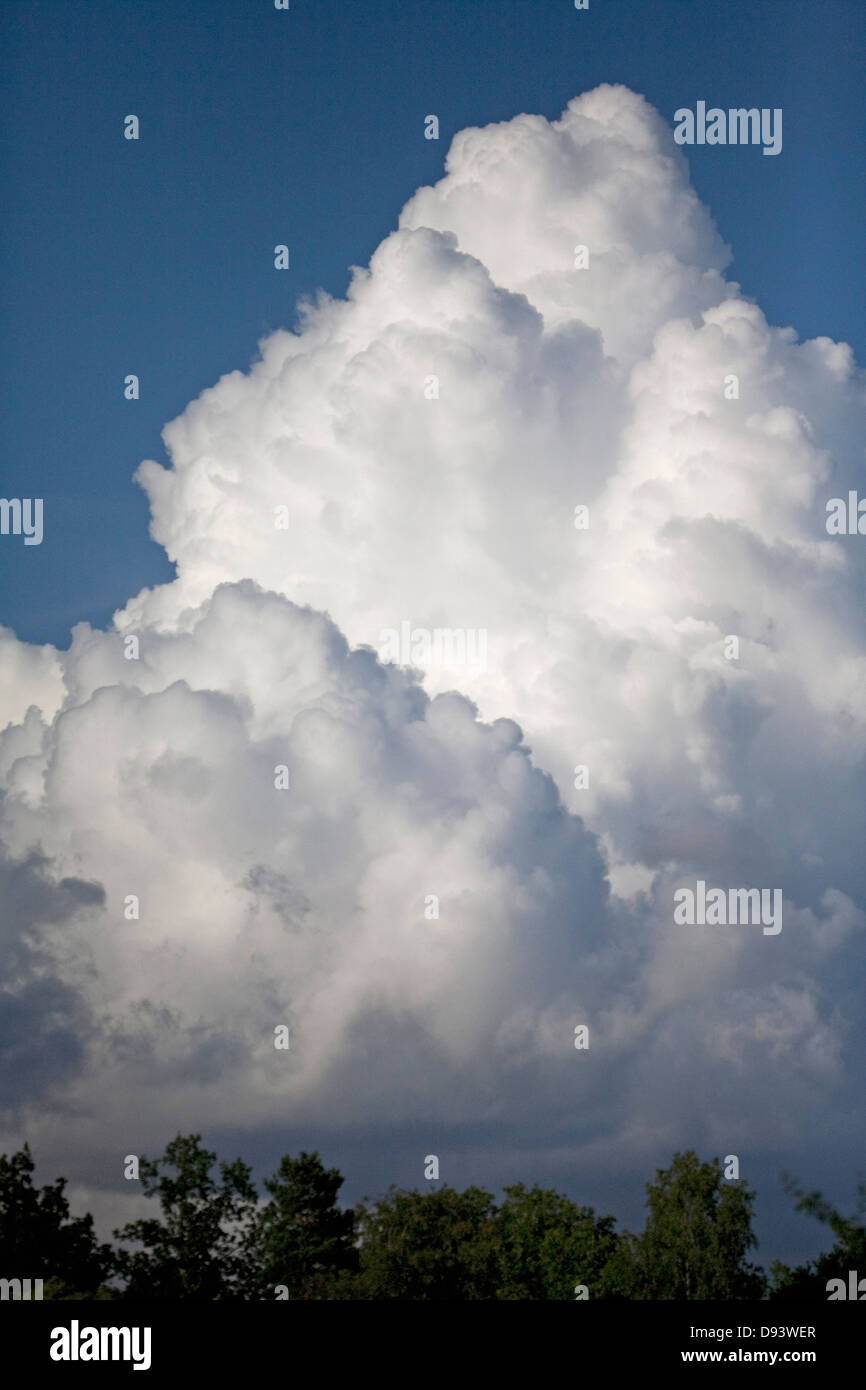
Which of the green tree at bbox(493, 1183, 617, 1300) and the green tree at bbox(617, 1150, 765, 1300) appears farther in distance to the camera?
the green tree at bbox(493, 1183, 617, 1300)

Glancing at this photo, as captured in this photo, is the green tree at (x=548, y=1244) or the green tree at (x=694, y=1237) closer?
the green tree at (x=694, y=1237)

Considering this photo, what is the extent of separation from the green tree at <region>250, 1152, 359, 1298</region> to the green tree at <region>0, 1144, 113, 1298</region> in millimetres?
6410

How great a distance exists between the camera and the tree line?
50281mm

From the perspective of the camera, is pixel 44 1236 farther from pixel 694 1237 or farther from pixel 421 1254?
pixel 694 1237

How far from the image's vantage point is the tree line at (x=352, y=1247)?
5028cm

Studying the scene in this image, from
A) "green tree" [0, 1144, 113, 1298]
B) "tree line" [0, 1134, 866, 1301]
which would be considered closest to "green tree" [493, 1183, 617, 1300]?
"tree line" [0, 1134, 866, 1301]

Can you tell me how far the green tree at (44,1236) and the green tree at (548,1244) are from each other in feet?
54.8

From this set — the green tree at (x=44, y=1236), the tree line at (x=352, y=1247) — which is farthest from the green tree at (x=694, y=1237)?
the green tree at (x=44, y=1236)
